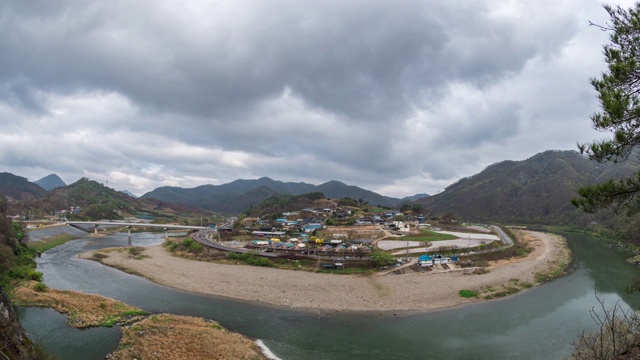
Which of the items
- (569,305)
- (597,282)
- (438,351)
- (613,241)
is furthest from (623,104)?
(613,241)

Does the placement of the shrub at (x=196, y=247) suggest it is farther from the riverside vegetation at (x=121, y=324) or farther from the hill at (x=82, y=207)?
the hill at (x=82, y=207)

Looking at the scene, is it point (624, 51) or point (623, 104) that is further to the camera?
point (624, 51)

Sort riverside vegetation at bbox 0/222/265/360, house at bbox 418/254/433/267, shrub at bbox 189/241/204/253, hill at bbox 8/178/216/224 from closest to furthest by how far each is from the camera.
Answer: riverside vegetation at bbox 0/222/265/360
house at bbox 418/254/433/267
shrub at bbox 189/241/204/253
hill at bbox 8/178/216/224

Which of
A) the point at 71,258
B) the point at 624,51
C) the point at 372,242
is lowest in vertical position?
the point at 71,258

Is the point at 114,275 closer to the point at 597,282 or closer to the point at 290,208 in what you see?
the point at 597,282

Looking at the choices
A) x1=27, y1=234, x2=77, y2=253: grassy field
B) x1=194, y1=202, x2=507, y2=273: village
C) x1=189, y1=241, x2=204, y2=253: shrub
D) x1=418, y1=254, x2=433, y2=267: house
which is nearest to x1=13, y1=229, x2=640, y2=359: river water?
x1=418, y1=254, x2=433, y2=267: house

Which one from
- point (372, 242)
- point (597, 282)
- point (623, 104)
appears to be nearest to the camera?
point (623, 104)

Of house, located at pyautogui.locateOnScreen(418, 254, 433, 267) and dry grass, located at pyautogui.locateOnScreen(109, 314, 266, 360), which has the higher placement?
house, located at pyautogui.locateOnScreen(418, 254, 433, 267)

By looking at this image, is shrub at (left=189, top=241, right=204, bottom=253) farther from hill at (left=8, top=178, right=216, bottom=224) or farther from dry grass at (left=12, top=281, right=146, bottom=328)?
hill at (left=8, top=178, right=216, bottom=224)

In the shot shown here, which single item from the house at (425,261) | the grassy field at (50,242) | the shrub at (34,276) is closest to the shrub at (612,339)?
the house at (425,261)
